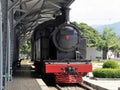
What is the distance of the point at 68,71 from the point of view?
18297mm

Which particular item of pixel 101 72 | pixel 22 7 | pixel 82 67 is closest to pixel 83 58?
pixel 82 67

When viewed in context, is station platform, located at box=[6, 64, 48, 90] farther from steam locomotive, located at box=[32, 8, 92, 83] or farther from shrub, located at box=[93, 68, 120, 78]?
shrub, located at box=[93, 68, 120, 78]

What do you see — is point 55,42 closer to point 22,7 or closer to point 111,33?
point 22,7

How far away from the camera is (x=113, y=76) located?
23.2 meters

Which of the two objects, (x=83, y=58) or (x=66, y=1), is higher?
(x=66, y=1)

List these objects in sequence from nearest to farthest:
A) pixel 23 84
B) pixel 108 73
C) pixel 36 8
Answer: pixel 23 84
pixel 108 73
pixel 36 8

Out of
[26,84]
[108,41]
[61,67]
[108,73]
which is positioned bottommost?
[26,84]

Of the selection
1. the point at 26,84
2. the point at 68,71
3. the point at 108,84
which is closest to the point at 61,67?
the point at 68,71

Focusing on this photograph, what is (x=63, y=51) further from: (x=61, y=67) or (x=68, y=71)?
(x=68, y=71)

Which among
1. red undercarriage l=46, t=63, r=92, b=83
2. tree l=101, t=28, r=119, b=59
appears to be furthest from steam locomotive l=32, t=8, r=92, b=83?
tree l=101, t=28, r=119, b=59

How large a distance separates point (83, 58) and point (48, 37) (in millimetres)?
2292

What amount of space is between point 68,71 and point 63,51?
136cm

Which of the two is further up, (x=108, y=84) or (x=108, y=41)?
(x=108, y=41)

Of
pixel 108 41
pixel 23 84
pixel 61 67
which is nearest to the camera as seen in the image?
pixel 23 84
